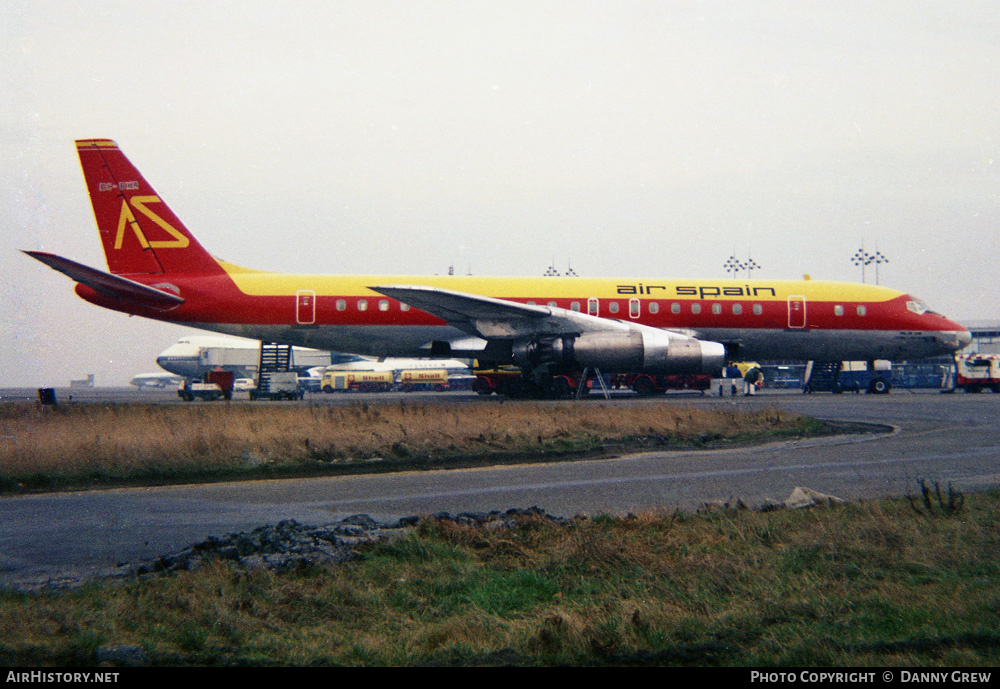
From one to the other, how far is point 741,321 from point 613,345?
24.5 feet

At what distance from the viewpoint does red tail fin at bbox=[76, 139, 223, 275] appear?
27.5 metres

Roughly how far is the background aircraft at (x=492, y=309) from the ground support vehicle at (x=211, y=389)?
501 cm

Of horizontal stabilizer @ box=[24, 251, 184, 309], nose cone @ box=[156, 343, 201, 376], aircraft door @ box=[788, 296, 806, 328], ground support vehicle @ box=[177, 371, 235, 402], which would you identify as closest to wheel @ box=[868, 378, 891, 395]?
aircraft door @ box=[788, 296, 806, 328]

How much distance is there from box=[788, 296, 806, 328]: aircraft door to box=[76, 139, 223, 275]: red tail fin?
822 inches

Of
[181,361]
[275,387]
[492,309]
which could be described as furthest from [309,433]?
[181,361]

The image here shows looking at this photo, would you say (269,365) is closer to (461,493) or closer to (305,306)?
(305,306)

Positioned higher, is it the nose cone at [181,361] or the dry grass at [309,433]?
the dry grass at [309,433]

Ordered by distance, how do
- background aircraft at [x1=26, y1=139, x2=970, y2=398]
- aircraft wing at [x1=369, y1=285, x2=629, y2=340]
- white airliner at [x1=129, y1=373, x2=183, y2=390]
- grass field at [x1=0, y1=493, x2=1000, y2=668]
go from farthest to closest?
white airliner at [x1=129, y1=373, x2=183, y2=390], background aircraft at [x1=26, y1=139, x2=970, y2=398], aircraft wing at [x1=369, y1=285, x2=629, y2=340], grass field at [x1=0, y1=493, x2=1000, y2=668]

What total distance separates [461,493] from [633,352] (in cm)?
1522

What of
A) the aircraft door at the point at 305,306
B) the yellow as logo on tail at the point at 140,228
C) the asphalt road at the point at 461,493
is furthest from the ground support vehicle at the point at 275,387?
the asphalt road at the point at 461,493

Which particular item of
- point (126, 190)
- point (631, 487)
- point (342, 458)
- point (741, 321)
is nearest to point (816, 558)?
point (631, 487)

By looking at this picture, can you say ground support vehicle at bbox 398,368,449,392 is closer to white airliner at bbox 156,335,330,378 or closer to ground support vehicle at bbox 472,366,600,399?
white airliner at bbox 156,335,330,378

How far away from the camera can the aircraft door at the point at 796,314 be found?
30.5 meters

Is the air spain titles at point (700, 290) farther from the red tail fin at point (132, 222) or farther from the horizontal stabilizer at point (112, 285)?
the horizontal stabilizer at point (112, 285)
